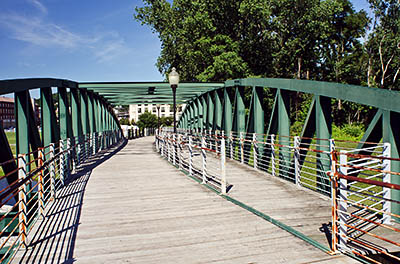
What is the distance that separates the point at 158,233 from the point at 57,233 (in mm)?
1469

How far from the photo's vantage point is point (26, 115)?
858 cm

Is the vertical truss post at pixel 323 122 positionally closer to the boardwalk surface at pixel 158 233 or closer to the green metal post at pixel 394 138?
the green metal post at pixel 394 138

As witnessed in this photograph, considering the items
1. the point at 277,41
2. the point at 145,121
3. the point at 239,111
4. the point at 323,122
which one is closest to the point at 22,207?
the point at 323,122

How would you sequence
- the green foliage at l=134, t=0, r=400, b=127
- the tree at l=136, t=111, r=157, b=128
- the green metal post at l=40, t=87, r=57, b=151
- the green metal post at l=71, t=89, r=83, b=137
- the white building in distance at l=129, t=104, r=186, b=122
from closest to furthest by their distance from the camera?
the green metal post at l=40, t=87, r=57, b=151 → the green metal post at l=71, t=89, r=83, b=137 → the green foliage at l=134, t=0, r=400, b=127 → the tree at l=136, t=111, r=157, b=128 → the white building in distance at l=129, t=104, r=186, b=122

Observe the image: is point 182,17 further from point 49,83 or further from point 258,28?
point 49,83

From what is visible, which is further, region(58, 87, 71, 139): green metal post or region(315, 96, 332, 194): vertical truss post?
region(58, 87, 71, 139): green metal post

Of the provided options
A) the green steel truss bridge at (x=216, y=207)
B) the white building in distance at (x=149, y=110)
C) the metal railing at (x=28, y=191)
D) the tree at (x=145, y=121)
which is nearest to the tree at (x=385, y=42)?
the green steel truss bridge at (x=216, y=207)

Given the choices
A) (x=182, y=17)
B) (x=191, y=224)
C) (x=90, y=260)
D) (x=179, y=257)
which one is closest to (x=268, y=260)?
(x=179, y=257)

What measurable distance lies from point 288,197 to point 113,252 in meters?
3.95

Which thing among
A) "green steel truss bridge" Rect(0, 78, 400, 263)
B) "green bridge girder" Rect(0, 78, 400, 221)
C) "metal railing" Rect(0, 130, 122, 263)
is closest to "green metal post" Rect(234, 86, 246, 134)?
"green bridge girder" Rect(0, 78, 400, 221)

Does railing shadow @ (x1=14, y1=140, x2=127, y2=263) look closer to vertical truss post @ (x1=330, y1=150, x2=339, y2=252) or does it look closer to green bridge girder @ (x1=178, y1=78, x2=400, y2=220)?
vertical truss post @ (x1=330, y1=150, x2=339, y2=252)

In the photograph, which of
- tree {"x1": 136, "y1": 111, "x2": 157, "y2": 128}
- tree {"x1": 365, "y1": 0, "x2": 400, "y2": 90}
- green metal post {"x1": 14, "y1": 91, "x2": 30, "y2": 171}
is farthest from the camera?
tree {"x1": 136, "y1": 111, "x2": 157, "y2": 128}

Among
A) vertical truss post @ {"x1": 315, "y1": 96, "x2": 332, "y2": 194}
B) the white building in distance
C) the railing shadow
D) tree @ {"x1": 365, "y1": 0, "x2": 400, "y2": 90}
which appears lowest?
the railing shadow

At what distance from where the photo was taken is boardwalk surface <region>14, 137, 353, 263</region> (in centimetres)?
429
